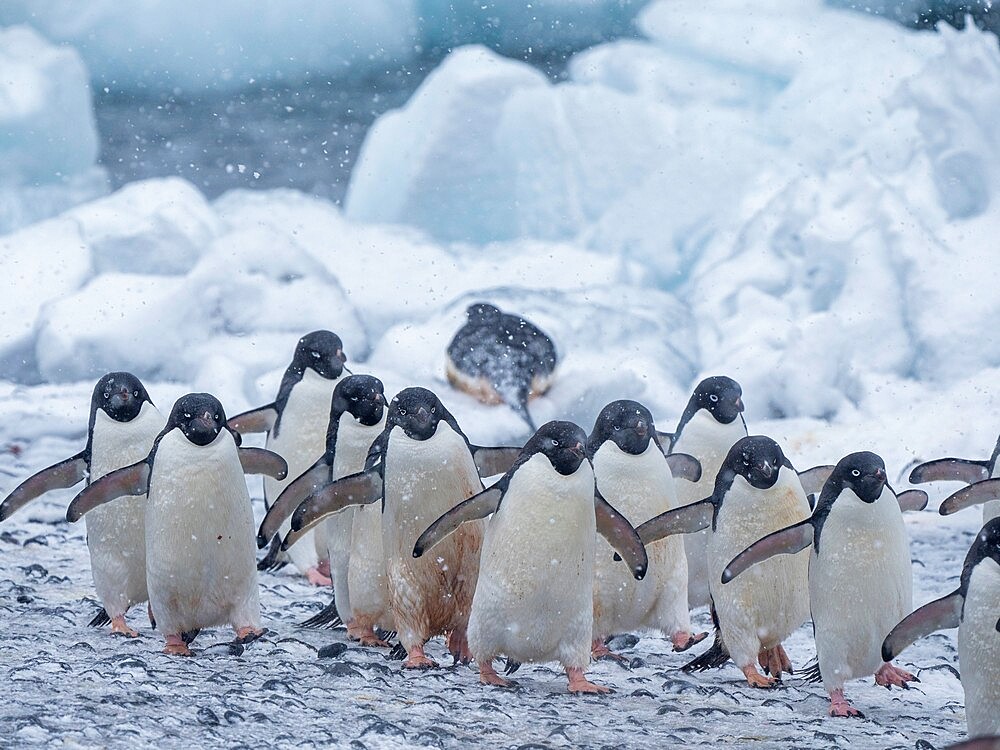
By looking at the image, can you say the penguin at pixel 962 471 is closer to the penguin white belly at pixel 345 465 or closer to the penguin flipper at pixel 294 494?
the penguin white belly at pixel 345 465

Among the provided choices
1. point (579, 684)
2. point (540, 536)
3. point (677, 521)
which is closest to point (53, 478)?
point (540, 536)

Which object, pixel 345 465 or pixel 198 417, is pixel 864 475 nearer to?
pixel 345 465

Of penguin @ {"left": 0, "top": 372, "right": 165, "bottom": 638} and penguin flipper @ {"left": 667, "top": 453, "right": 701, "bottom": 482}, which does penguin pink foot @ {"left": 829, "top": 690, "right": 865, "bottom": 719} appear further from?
penguin @ {"left": 0, "top": 372, "right": 165, "bottom": 638}

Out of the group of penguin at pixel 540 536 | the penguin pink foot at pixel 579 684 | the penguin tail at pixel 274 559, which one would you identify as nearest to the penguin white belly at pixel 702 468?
the group of penguin at pixel 540 536

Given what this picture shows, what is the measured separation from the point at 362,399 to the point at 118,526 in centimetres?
76

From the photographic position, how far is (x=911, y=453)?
255 inches

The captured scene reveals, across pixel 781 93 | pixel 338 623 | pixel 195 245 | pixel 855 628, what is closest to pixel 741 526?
pixel 855 628

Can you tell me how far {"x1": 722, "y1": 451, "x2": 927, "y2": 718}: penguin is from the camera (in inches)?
111

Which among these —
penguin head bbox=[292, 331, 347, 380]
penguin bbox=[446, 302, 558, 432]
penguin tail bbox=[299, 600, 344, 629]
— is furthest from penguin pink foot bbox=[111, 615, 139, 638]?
penguin bbox=[446, 302, 558, 432]

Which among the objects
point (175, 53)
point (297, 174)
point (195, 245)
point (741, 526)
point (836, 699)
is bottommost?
point (836, 699)

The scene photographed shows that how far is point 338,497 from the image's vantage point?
3.08 metres

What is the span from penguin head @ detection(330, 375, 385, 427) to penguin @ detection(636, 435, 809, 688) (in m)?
0.84

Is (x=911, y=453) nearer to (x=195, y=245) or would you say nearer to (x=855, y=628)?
(x=855, y=628)

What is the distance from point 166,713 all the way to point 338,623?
1.06m
